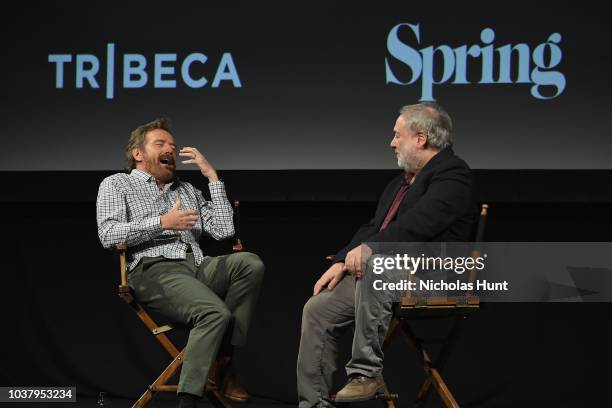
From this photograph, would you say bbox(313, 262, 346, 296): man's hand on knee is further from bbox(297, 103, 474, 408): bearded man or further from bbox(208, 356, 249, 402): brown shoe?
bbox(208, 356, 249, 402): brown shoe

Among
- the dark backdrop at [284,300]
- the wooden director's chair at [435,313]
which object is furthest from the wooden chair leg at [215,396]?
the dark backdrop at [284,300]

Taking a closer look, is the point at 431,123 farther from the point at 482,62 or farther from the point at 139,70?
the point at 139,70

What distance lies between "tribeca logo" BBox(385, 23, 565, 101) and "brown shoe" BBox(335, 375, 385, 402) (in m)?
1.86

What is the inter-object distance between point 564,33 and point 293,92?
55.3 inches

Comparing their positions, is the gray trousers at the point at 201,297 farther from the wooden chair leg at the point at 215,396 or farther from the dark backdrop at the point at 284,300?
the dark backdrop at the point at 284,300

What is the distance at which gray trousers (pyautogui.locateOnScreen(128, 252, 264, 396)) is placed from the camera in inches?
132

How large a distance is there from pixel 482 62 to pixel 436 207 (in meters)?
1.55

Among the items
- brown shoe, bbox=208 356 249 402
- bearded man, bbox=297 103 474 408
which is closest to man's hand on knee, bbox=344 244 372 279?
bearded man, bbox=297 103 474 408

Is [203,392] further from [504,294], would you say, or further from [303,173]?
[504,294]

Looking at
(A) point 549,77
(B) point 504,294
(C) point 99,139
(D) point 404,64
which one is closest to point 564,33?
(A) point 549,77

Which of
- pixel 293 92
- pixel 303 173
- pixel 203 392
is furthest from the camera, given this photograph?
pixel 293 92

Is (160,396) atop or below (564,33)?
below

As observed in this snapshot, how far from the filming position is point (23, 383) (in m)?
4.73

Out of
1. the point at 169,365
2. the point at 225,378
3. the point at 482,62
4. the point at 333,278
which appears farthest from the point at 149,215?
the point at 482,62
